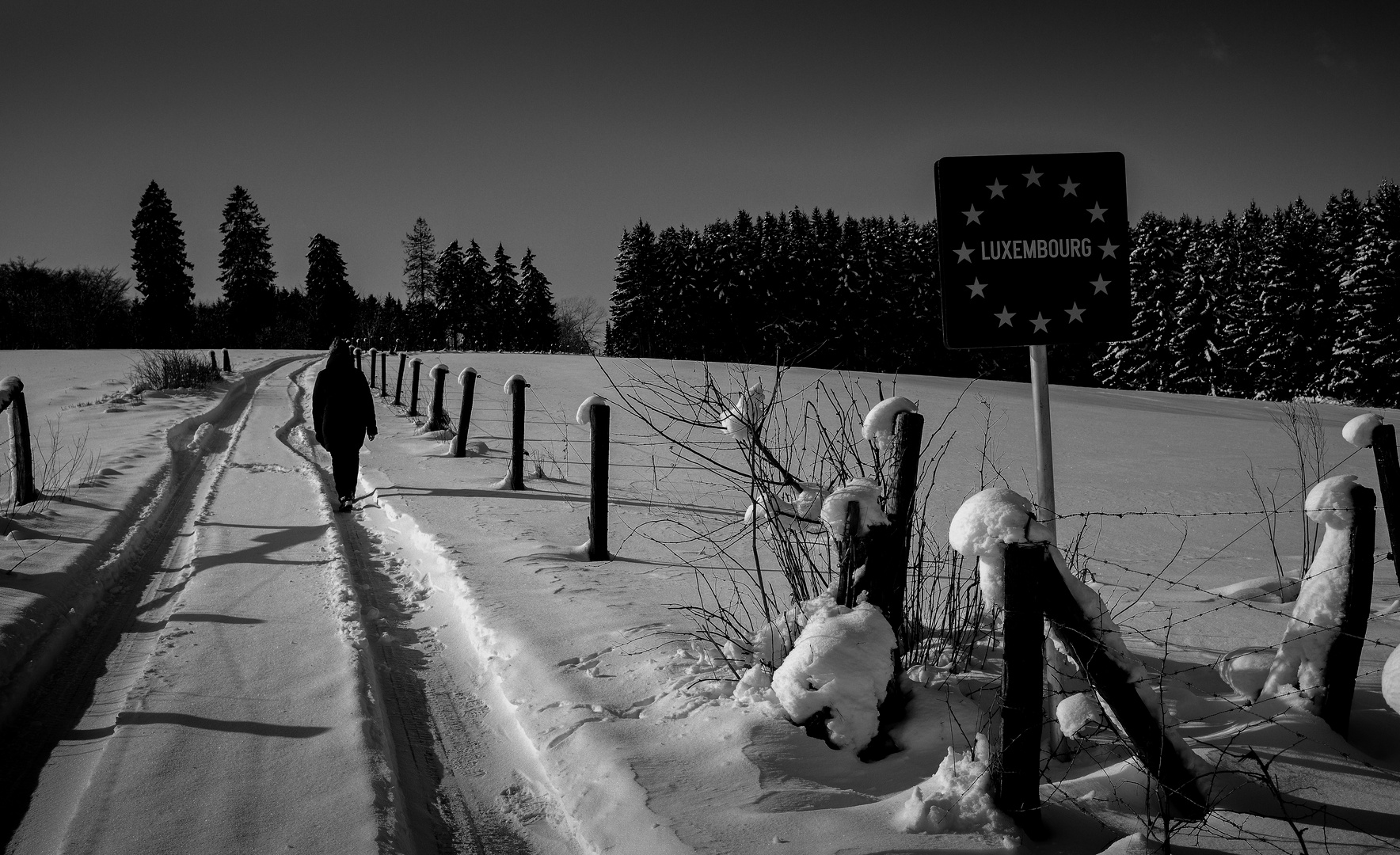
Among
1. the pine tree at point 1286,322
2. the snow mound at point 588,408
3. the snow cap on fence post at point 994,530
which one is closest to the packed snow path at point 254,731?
the snow cap on fence post at point 994,530

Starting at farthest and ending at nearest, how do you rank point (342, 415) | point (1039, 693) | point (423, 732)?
point (342, 415), point (423, 732), point (1039, 693)

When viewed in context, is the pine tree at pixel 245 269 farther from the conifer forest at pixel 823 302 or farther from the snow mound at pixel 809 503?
the snow mound at pixel 809 503

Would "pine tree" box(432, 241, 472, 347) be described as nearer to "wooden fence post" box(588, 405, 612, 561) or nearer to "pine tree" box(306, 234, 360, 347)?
"pine tree" box(306, 234, 360, 347)

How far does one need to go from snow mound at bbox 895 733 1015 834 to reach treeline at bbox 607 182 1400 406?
1001 inches

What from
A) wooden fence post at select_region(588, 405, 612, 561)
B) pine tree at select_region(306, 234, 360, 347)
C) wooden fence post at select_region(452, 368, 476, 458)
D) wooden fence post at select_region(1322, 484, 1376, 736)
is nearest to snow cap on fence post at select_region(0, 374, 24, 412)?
wooden fence post at select_region(452, 368, 476, 458)

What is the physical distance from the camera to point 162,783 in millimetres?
2756

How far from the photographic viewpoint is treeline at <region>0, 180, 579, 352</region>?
51.2 m

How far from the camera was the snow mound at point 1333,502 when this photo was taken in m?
2.95

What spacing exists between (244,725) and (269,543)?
3.40 meters

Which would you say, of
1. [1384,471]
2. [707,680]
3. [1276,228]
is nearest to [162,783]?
[707,680]

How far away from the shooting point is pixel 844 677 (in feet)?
9.11

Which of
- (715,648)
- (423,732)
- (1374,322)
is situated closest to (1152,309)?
(1374,322)

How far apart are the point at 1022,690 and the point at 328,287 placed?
78.9 meters

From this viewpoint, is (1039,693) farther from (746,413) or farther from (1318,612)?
(746,413)
